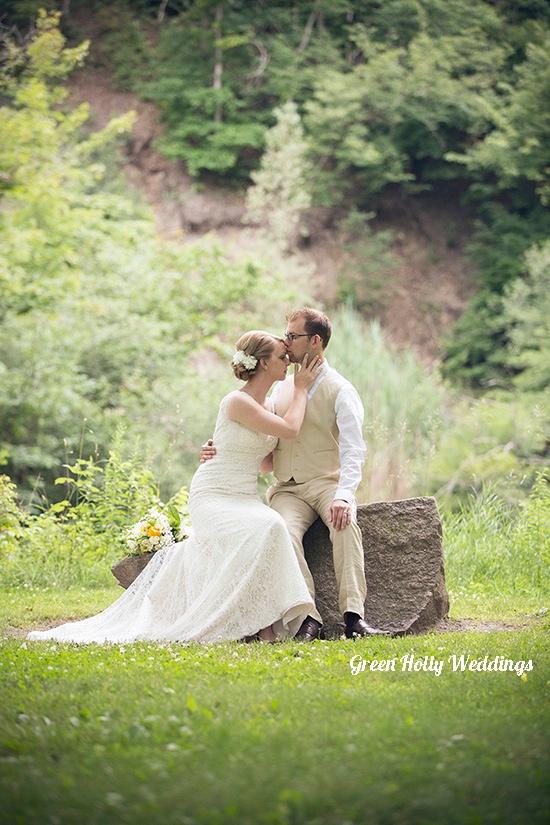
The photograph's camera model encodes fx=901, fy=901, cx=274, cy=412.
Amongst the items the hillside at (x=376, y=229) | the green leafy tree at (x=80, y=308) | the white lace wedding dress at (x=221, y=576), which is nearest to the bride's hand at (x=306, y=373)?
the white lace wedding dress at (x=221, y=576)

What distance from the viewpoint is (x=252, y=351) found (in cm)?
516

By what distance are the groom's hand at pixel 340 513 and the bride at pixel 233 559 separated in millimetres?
270

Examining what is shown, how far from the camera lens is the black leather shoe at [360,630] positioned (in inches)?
189

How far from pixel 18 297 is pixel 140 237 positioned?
4.10 meters

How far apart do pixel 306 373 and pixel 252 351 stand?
33 cm

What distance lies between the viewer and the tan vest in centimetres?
520

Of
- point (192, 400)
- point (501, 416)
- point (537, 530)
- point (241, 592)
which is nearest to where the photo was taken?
point (241, 592)

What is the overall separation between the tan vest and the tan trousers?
0.21ft

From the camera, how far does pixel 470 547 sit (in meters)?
7.12

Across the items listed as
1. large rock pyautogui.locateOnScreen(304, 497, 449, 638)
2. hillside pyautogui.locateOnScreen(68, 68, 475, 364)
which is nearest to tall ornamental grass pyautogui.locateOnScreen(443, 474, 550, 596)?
large rock pyautogui.locateOnScreen(304, 497, 449, 638)

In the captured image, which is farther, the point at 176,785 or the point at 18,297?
the point at 18,297

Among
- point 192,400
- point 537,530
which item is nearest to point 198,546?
point 537,530

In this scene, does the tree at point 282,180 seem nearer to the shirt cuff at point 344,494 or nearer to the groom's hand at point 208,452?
the groom's hand at point 208,452

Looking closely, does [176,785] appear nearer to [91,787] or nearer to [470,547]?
[91,787]
